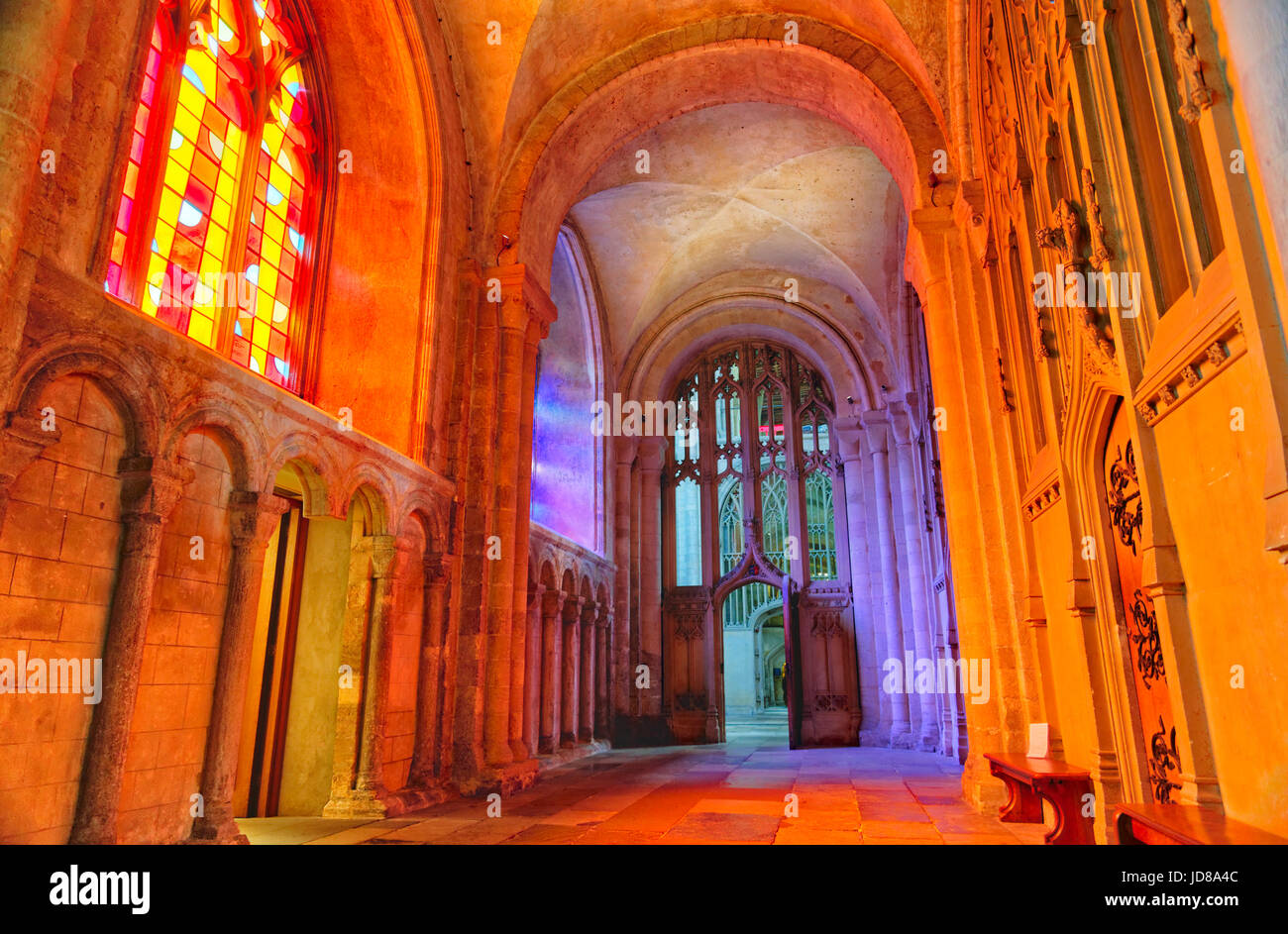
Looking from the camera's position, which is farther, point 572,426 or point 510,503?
point 572,426

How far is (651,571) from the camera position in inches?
604

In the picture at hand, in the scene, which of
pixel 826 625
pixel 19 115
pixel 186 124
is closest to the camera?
pixel 19 115

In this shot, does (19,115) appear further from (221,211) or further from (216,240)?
(221,211)

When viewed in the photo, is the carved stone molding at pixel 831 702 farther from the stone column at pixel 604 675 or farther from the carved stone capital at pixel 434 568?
the carved stone capital at pixel 434 568

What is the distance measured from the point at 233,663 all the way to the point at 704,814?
358 cm

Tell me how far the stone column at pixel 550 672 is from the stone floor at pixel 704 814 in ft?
3.82

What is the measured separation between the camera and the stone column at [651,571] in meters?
14.7

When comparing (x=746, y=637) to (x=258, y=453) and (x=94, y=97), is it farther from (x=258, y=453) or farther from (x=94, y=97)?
(x=94, y=97)

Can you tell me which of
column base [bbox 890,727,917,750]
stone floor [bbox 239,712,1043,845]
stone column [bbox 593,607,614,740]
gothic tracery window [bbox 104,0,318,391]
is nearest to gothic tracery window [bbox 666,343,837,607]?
stone column [bbox 593,607,614,740]

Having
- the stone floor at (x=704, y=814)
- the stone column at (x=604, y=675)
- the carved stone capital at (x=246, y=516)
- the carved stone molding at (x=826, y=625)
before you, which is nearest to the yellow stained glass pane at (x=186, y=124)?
the carved stone capital at (x=246, y=516)

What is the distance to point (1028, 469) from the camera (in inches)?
236

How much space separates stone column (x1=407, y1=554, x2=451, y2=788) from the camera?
7102 mm

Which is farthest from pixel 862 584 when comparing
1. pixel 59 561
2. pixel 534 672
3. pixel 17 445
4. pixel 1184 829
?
pixel 17 445

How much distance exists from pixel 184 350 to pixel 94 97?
145cm
